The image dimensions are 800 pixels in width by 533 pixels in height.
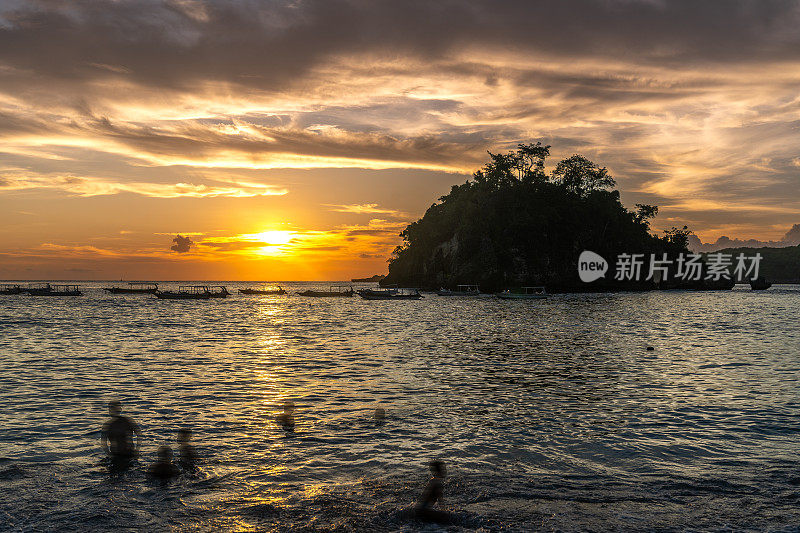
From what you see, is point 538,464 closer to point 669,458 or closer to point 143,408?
point 669,458

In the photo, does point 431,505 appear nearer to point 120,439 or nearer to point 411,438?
point 411,438

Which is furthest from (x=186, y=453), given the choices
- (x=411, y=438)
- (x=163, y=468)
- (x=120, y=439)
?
(x=411, y=438)

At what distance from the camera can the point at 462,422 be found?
74.8 ft

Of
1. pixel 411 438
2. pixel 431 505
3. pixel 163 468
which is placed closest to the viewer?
pixel 431 505

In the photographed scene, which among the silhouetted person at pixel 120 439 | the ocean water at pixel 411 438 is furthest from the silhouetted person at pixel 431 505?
the silhouetted person at pixel 120 439

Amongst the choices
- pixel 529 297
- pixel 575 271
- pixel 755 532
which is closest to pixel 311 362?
pixel 755 532

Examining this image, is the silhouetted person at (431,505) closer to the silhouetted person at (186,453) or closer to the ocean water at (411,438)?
the ocean water at (411,438)

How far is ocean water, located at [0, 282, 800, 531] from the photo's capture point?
1380cm

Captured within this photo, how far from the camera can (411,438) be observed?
2041 cm

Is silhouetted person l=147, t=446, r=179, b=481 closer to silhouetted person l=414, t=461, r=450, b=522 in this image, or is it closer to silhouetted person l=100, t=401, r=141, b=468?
silhouetted person l=100, t=401, r=141, b=468

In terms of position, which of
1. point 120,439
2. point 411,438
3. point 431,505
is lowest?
point 411,438

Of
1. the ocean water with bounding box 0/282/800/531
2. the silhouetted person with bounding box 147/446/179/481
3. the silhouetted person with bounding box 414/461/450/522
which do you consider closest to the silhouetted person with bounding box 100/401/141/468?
the ocean water with bounding box 0/282/800/531

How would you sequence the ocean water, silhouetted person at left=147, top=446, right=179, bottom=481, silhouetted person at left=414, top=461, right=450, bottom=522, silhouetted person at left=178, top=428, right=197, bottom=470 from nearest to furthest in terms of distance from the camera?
silhouetted person at left=414, top=461, right=450, bottom=522
the ocean water
silhouetted person at left=147, top=446, right=179, bottom=481
silhouetted person at left=178, top=428, right=197, bottom=470

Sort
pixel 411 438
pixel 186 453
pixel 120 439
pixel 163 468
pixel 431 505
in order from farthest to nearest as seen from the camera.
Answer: pixel 411 438 → pixel 120 439 → pixel 186 453 → pixel 163 468 → pixel 431 505
